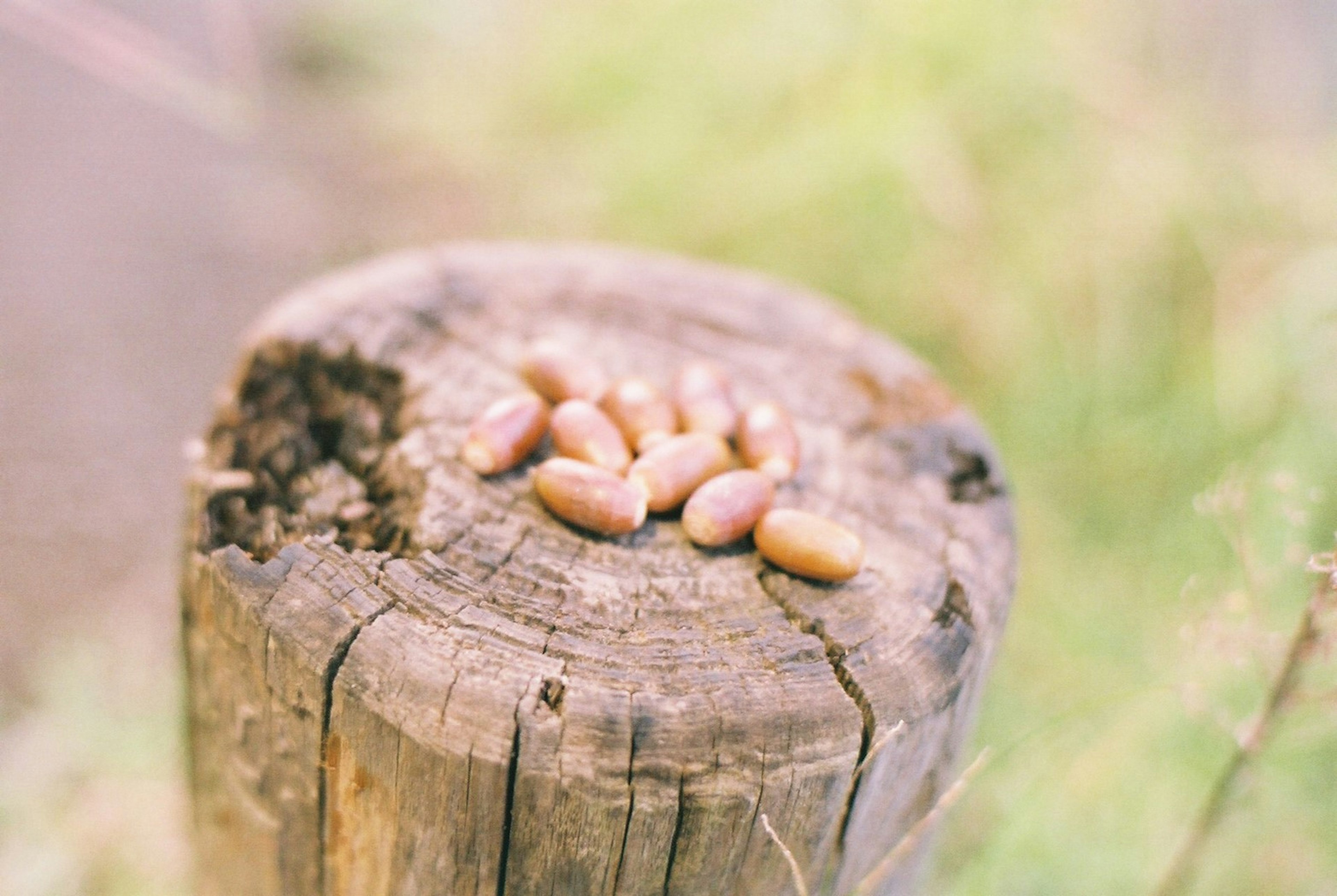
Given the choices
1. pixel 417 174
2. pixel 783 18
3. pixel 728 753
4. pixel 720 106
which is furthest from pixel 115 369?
pixel 728 753

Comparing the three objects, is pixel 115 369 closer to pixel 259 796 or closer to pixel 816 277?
pixel 816 277

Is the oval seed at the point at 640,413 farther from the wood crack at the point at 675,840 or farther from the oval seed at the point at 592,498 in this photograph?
the wood crack at the point at 675,840

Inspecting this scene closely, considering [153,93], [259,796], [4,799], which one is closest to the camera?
[259,796]

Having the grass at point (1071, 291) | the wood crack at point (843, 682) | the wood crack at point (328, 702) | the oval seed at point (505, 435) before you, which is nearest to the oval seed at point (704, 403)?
the oval seed at point (505, 435)

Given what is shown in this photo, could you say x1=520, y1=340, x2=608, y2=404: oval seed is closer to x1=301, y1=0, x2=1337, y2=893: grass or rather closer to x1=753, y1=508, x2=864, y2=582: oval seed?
x1=753, y1=508, x2=864, y2=582: oval seed

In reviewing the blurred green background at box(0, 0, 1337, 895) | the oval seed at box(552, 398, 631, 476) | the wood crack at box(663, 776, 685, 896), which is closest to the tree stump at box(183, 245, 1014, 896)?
the wood crack at box(663, 776, 685, 896)

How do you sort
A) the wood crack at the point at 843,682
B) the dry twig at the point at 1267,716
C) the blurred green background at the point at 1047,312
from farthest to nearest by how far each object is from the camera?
1. the blurred green background at the point at 1047,312
2. the dry twig at the point at 1267,716
3. the wood crack at the point at 843,682

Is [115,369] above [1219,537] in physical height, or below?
below
